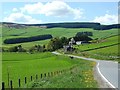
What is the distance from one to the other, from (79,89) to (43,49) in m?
151

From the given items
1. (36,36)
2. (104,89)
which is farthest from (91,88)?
(36,36)

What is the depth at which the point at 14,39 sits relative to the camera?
18225 centimetres

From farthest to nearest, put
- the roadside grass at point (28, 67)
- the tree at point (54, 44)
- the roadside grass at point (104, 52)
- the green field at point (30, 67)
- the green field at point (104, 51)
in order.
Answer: the tree at point (54, 44) → the green field at point (104, 51) → the roadside grass at point (104, 52) → the roadside grass at point (28, 67) → the green field at point (30, 67)

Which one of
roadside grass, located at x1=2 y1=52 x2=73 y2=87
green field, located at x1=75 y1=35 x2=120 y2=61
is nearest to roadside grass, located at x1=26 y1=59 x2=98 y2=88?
roadside grass, located at x1=2 y1=52 x2=73 y2=87

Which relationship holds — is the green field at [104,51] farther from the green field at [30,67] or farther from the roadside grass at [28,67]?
the roadside grass at [28,67]

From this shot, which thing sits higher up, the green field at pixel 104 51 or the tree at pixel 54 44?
the green field at pixel 104 51

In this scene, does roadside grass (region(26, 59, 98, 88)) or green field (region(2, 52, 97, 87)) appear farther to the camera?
green field (region(2, 52, 97, 87))

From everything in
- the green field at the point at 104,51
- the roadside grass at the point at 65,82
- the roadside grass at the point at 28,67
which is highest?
the roadside grass at the point at 65,82

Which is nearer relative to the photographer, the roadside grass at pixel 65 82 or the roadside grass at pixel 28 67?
the roadside grass at pixel 65 82

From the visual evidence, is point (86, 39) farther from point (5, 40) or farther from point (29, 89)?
point (29, 89)

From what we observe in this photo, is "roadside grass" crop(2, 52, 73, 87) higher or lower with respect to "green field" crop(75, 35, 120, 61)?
higher

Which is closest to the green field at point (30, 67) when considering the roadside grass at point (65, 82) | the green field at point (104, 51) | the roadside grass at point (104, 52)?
the roadside grass at point (65, 82)

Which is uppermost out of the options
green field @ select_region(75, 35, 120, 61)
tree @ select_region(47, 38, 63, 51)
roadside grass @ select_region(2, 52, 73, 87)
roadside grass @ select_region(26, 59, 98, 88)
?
roadside grass @ select_region(26, 59, 98, 88)

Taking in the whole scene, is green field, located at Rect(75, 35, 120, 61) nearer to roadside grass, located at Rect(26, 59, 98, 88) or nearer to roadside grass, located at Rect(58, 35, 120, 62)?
roadside grass, located at Rect(58, 35, 120, 62)
